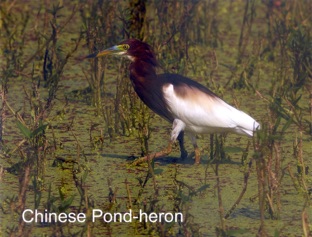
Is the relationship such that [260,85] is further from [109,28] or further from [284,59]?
[109,28]

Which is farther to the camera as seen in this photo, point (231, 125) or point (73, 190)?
point (231, 125)

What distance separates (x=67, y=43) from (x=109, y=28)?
1.15 m

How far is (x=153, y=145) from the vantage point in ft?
18.5

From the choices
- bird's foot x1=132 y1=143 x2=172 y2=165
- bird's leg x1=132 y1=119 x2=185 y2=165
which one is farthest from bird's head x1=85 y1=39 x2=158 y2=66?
bird's foot x1=132 y1=143 x2=172 y2=165

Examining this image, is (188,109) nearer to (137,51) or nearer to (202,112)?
(202,112)

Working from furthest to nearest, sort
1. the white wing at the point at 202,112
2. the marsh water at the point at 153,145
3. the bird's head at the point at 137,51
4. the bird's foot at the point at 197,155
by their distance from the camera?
the bird's head at the point at 137,51 < the bird's foot at the point at 197,155 < the white wing at the point at 202,112 < the marsh water at the point at 153,145

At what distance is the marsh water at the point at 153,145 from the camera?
13.6 feet

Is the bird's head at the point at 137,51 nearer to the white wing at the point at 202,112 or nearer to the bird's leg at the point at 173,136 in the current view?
the white wing at the point at 202,112

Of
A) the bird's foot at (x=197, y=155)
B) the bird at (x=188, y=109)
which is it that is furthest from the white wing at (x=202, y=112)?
the bird's foot at (x=197, y=155)

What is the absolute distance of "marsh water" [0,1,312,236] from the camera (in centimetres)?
413

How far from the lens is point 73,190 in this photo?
4770 mm

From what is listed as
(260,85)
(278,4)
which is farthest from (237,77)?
(278,4)

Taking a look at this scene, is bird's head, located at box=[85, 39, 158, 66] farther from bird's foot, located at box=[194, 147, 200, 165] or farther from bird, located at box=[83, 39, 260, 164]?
bird's foot, located at box=[194, 147, 200, 165]

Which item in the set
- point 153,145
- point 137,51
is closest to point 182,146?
point 153,145
